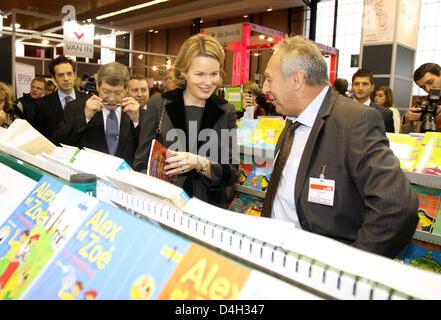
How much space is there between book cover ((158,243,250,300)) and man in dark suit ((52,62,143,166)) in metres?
2.02

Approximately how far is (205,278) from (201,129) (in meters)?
1.39

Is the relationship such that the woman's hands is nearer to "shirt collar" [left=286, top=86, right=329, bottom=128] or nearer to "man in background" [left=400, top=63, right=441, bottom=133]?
"shirt collar" [left=286, top=86, right=329, bottom=128]

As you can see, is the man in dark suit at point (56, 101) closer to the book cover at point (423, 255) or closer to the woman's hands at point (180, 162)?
the woman's hands at point (180, 162)

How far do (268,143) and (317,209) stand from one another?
140cm

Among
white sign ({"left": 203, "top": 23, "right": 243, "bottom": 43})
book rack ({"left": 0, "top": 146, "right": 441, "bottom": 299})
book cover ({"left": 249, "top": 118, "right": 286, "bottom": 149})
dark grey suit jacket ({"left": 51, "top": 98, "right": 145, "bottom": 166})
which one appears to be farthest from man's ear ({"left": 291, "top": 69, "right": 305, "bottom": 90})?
white sign ({"left": 203, "top": 23, "right": 243, "bottom": 43})

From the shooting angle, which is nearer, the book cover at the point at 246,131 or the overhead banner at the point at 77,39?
the book cover at the point at 246,131

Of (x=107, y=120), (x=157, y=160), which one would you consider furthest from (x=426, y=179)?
(x=107, y=120)

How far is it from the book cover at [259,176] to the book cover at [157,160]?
1614 mm

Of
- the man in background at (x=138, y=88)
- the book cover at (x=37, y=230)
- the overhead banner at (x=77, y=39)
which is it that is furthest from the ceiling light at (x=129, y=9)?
the book cover at (x=37, y=230)

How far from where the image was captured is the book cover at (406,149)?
2.22m

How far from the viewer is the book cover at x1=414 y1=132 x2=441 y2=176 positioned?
6.93 feet

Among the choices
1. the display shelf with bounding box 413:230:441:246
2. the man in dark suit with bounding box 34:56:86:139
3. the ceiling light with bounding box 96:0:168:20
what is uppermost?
the ceiling light with bounding box 96:0:168:20
